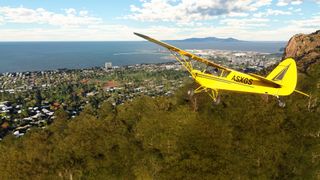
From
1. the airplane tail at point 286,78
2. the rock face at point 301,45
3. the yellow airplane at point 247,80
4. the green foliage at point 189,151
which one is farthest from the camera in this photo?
the rock face at point 301,45

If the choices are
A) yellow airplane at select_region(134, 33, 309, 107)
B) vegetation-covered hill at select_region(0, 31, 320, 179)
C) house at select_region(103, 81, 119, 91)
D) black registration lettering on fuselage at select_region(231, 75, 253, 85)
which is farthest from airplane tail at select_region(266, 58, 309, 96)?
house at select_region(103, 81, 119, 91)

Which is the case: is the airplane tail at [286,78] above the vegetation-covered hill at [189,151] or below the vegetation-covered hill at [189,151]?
above

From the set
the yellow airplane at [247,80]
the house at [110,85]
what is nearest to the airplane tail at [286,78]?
the yellow airplane at [247,80]

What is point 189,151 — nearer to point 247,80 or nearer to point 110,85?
point 247,80

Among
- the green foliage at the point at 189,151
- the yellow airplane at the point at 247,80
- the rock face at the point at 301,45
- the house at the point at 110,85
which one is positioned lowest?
the house at the point at 110,85

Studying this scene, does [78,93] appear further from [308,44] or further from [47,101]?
[308,44]

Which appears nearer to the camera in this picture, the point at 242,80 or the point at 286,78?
the point at 242,80

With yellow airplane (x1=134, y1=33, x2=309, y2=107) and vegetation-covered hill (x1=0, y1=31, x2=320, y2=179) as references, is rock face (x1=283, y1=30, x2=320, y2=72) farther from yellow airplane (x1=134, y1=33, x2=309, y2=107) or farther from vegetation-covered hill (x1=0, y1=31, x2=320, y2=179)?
yellow airplane (x1=134, y1=33, x2=309, y2=107)

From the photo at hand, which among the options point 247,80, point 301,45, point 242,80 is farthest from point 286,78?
point 301,45

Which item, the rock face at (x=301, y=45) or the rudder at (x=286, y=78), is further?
the rock face at (x=301, y=45)

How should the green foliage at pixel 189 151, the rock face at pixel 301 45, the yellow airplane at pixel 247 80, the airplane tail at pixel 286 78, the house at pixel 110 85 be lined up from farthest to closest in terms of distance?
the house at pixel 110 85, the rock face at pixel 301 45, the green foliage at pixel 189 151, the airplane tail at pixel 286 78, the yellow airplane at pixel 247 80

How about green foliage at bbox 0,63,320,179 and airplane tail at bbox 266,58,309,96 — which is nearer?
airplane tail at bbox 266,58,309,96

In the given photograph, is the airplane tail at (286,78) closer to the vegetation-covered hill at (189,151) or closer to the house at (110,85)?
the vegetation-covered hill at (189,151)
